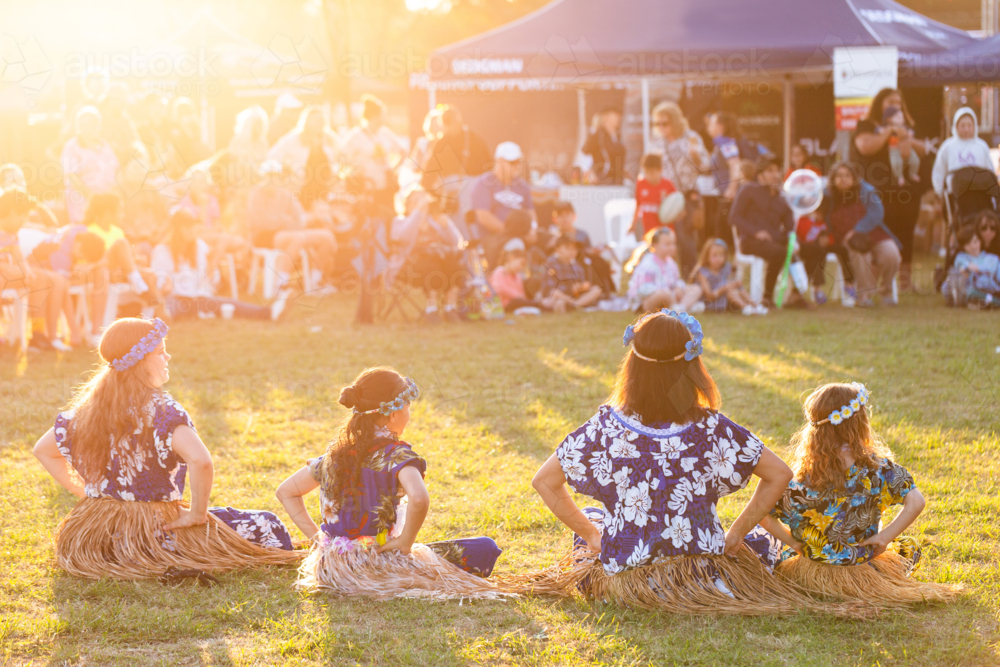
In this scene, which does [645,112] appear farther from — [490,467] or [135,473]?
[135,473]

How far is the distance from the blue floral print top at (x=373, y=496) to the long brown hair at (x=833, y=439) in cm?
126

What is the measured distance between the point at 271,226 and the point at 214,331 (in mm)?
2087

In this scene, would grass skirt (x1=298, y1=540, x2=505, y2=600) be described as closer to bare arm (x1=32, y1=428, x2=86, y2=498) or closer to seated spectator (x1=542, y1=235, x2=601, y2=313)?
bare arm (x1=32, y1=428, x2=86, y2=498)

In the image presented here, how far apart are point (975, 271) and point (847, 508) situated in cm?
674

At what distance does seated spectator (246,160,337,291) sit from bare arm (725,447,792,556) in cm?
768

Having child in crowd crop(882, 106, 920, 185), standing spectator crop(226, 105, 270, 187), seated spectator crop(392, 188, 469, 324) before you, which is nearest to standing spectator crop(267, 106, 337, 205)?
standing spectator crop(226, 105, 270, 187)

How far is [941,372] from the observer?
256 inches

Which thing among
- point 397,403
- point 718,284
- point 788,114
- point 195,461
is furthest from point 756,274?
point 195,461

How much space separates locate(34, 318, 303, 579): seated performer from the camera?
345 cm

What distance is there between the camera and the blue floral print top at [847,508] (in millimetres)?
3211

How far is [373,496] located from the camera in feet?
10.9

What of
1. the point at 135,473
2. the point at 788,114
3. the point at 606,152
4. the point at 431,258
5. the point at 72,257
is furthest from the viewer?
the point at 788,114

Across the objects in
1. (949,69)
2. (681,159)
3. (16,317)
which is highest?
(949,69)

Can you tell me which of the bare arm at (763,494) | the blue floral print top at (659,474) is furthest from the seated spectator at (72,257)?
the bare arm at (763,494)
